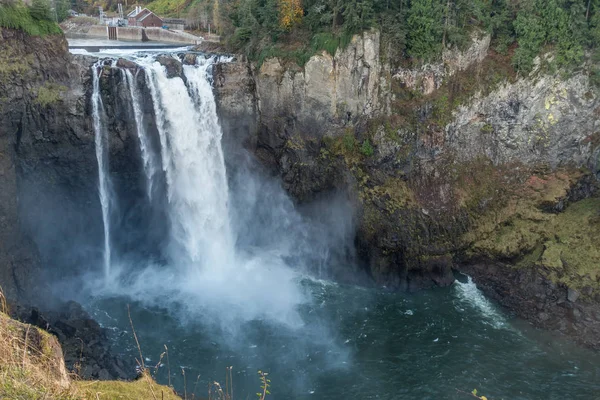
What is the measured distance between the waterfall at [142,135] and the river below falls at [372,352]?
22.9 feet

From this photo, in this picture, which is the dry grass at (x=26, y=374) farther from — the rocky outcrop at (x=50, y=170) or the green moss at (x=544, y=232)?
the green moss at (x=544, y=232)

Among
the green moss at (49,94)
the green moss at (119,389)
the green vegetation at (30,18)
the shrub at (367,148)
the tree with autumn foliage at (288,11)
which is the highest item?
the tree with autumn foliage at (288,11)

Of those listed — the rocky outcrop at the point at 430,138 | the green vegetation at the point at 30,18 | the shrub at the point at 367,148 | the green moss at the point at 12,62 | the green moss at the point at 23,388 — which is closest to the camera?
the green moss at the point at 23,388

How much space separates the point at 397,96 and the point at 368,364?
14.9 m

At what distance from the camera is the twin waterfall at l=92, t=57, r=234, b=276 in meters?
26.4

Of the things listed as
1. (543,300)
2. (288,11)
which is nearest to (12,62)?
(288,11)

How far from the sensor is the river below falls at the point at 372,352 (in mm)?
19422

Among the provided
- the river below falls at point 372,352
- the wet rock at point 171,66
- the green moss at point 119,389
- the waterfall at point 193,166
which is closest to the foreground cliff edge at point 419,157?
the waterfall at point 193,166

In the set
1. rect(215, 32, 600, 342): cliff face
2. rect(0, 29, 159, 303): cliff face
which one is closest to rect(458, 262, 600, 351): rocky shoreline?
rect(215, 32, 600, 342): cliff face

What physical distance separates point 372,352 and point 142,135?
1636 cm

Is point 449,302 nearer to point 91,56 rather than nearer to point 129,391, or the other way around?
point 129,391

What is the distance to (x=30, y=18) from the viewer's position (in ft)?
79.6

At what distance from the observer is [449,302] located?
995 inches

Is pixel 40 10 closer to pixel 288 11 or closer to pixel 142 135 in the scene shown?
pixel 142 135
